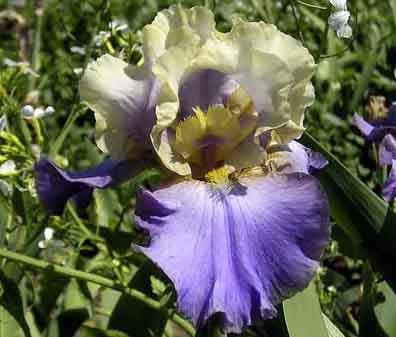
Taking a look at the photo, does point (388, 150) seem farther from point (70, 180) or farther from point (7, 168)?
point (7, 168)

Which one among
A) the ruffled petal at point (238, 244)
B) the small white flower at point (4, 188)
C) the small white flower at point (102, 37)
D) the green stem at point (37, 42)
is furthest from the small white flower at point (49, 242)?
the green stem at point (37, 42)

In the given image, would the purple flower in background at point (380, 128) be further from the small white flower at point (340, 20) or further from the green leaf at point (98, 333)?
the green leaf at point (98, 333)

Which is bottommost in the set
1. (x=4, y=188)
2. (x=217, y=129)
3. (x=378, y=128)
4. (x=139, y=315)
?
(x=139, y=315)

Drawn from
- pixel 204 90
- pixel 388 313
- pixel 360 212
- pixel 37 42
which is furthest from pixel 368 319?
pixel 37 42

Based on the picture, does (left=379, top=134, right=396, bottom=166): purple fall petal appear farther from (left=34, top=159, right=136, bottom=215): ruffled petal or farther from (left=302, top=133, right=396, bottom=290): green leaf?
(left=34, top=159, right=136, bottom=215): ruffled petal

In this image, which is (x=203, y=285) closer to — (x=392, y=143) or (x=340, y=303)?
(x=392, y=143)

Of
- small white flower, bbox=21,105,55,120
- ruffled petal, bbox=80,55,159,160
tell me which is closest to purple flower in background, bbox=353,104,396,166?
ruffled petal, bbox=80,55,159,160
